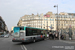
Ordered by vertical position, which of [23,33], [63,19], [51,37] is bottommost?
[51,37]

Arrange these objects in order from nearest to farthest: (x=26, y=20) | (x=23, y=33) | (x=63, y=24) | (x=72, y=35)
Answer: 1. (x=23, y=33)
2. (x=72, y=35)
3. (x=63, y=24)
4. (x=26, y=20)

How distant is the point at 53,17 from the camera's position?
330 feet

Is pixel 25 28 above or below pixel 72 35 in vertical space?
above

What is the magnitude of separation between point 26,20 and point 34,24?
41.6 feet

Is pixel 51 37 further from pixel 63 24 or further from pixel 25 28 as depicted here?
pixel 63 24

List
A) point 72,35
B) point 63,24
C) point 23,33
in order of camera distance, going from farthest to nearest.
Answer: point 63,24 < point 72,35 < point 23,33

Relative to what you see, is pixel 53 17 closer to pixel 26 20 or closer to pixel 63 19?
pixel 63 19

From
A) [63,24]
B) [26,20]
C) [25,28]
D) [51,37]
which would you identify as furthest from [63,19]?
[25,28]

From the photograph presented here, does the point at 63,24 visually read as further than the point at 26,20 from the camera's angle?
No

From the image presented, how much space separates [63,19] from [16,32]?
285 feet

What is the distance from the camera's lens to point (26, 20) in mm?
109625

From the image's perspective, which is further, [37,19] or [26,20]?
[26,20]

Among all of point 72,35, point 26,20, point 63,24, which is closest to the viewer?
point 72,35

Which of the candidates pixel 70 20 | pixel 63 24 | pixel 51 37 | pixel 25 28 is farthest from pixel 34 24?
pixel 25 28
